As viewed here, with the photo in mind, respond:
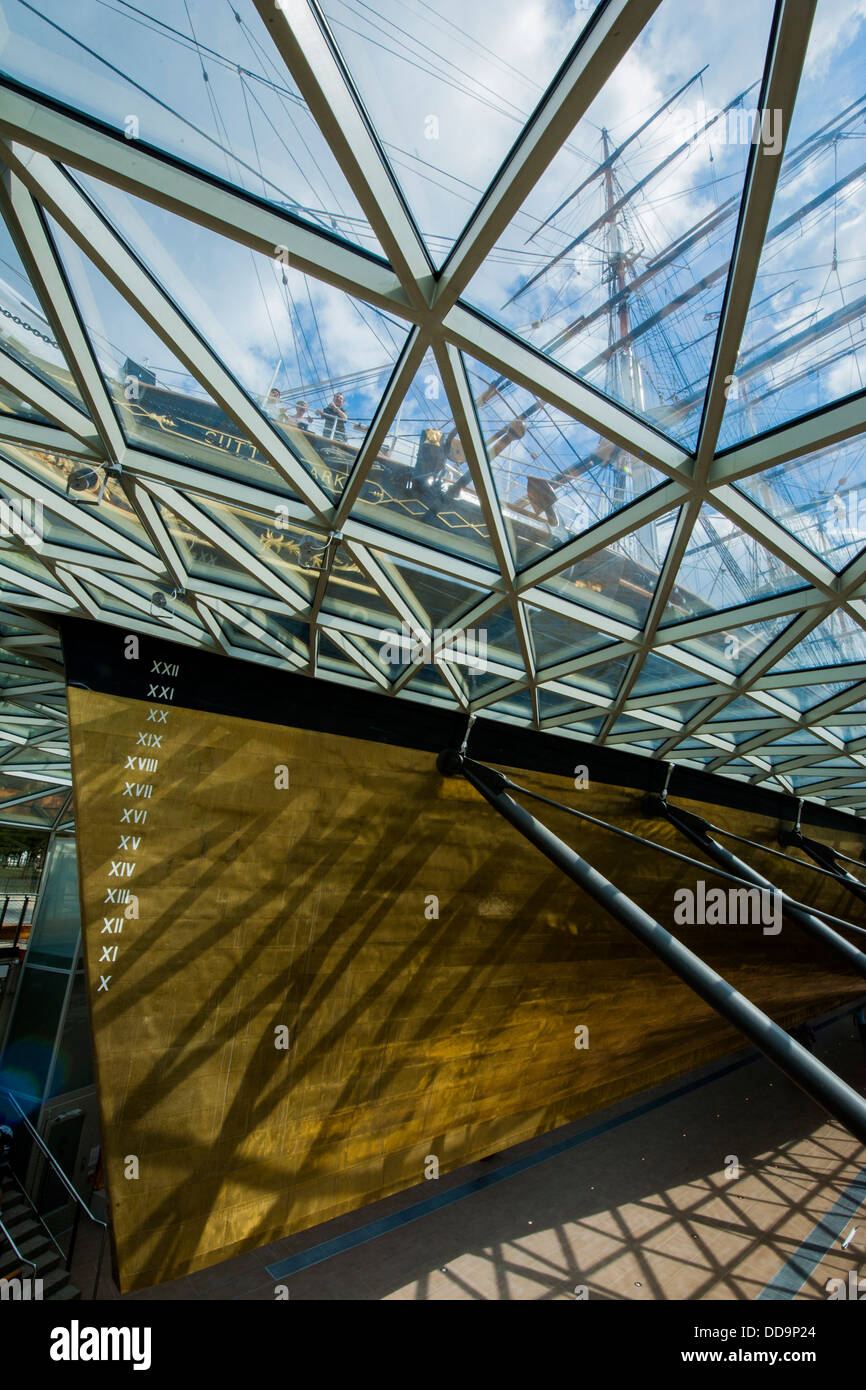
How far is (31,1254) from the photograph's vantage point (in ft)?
52.0

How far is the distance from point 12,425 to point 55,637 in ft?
23.1

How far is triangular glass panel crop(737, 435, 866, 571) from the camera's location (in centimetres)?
800

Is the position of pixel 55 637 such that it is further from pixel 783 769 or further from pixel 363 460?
pixel 783 769

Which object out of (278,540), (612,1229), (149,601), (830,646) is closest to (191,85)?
(278,540)

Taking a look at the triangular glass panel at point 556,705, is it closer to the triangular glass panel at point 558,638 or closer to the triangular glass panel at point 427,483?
the triangular glass panel at point 558,638

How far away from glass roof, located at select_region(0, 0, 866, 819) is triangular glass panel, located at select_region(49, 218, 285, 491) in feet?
0.14

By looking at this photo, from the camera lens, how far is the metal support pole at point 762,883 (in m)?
12.9

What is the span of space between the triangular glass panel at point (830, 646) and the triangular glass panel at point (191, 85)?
10686 millimetres

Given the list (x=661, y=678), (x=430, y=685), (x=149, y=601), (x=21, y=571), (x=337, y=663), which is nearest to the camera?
(x=21, y=571)

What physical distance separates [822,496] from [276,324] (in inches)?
292

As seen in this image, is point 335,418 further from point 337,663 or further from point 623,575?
point 337,663

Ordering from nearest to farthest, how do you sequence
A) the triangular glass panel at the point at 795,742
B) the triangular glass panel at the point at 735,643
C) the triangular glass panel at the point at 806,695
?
the triangular glass panel at the point at 735,643, the triangular glass panel at the point at 806,695, the triangular glass panel at the point at 795,742

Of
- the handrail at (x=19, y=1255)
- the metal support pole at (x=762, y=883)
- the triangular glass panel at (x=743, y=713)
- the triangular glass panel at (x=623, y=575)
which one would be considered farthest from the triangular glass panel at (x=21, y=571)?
the handrail at (x=19, y=1255)

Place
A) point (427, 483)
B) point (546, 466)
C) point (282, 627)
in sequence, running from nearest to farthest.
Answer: point (546, 466) → point (427, 483) → point (282, 627)
